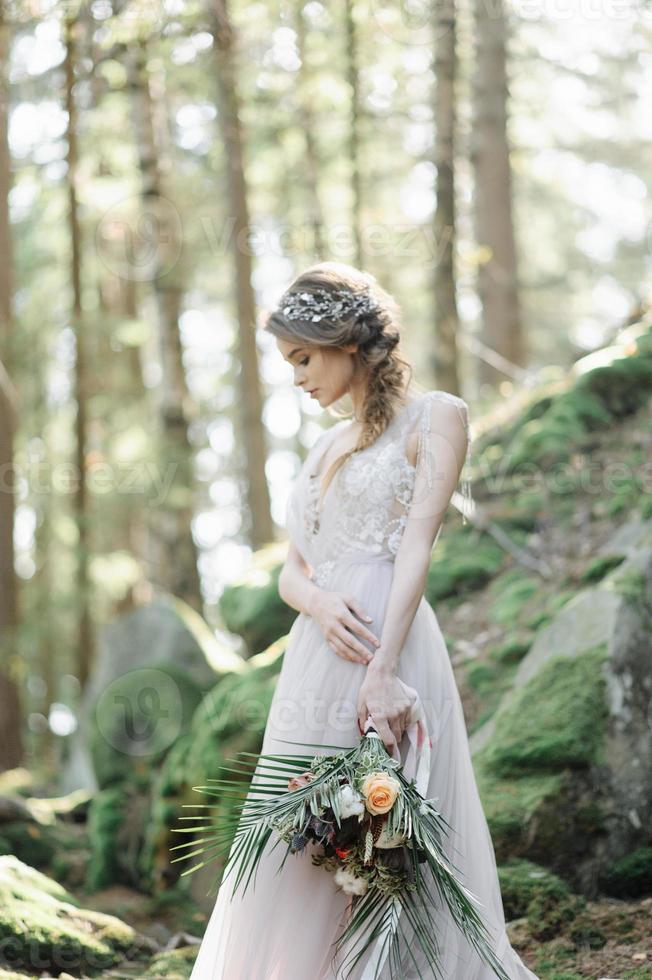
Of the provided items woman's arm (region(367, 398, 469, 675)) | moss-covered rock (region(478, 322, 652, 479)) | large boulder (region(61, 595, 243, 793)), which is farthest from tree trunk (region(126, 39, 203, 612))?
woman's arm (region(367, 398, 469, 675))

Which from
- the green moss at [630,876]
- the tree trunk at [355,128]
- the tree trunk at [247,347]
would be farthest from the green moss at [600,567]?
the tree trunk at [355,128]

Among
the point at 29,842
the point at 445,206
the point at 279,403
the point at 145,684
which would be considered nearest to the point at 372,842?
the point at 29,842

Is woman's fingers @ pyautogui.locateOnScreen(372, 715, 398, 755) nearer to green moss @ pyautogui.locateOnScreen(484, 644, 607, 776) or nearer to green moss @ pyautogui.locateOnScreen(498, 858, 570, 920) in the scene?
green moss @ pyautogui.locateOnScreen(498, 858, 570, 920)

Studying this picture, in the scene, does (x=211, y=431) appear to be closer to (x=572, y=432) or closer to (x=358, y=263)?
(x=358, y=263)

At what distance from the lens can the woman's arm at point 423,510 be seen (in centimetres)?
336

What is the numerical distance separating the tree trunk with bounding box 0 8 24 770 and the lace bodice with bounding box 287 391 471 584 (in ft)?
23.8

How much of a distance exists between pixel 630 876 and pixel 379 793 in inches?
77.6

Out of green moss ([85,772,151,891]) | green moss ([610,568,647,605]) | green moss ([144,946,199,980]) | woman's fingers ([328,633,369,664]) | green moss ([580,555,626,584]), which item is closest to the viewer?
woman's fingers ([328,633,369,664])

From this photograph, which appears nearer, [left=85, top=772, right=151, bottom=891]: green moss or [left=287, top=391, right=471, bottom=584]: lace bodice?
[left=287, top=391, right=471, bottom=584]: lace bodice

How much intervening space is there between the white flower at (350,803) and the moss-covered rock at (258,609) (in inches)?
171

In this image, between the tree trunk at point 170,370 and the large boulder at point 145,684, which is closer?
the large boulder at point 145,684

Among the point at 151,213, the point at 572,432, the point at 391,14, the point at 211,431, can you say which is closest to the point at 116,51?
the point at 151,213

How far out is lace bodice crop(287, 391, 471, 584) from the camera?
11.5 feet

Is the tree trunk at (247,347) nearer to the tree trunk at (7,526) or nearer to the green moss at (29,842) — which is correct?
the tree trunk at (7,526)
